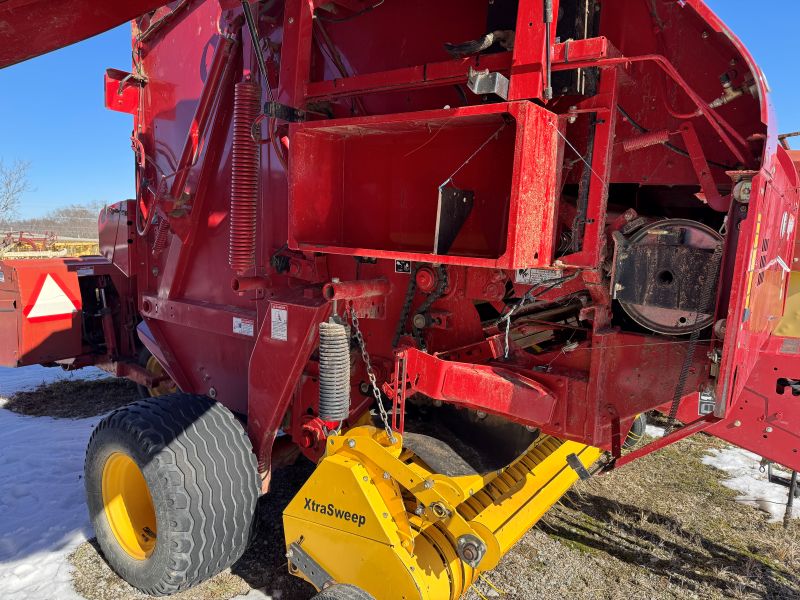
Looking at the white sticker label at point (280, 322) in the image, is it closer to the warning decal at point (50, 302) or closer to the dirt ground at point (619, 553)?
the dirt ground at point (619, 553)

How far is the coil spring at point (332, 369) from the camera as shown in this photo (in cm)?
273

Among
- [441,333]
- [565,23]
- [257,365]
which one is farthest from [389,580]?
[565,23]

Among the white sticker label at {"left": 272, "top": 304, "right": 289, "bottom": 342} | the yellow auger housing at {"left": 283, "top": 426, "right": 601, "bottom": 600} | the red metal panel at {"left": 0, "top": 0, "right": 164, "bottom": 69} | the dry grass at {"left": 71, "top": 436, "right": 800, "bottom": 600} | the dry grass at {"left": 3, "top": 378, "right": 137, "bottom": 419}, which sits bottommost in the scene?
the dry grass at {"left": 3, "top": 378, "right": 137, "bottom": 419}

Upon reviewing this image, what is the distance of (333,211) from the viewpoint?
2.85 metres

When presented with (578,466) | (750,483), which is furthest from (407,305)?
(750,483)

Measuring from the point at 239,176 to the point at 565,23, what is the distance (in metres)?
1.90

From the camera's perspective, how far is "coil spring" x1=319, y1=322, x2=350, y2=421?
2732mm

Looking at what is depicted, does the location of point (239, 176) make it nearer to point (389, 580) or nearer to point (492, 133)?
point (492, 133)

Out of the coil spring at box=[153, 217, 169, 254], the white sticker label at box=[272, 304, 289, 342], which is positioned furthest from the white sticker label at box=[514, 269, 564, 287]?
the coil spring at box=[153, 217, 169, 254]

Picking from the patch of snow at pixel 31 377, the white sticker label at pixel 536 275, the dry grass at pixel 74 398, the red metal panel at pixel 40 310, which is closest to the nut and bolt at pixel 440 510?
the white sticker label at pixel 536 275

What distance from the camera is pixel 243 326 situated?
11.9 ft

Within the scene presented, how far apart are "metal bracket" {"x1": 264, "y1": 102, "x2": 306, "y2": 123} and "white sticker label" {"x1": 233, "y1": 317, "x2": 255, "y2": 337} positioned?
1358 mm

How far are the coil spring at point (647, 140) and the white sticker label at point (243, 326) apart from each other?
239cm

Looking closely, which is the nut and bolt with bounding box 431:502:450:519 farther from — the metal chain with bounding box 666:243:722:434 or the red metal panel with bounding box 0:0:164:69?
the red metal panel with bounding box 0:0:164:69
